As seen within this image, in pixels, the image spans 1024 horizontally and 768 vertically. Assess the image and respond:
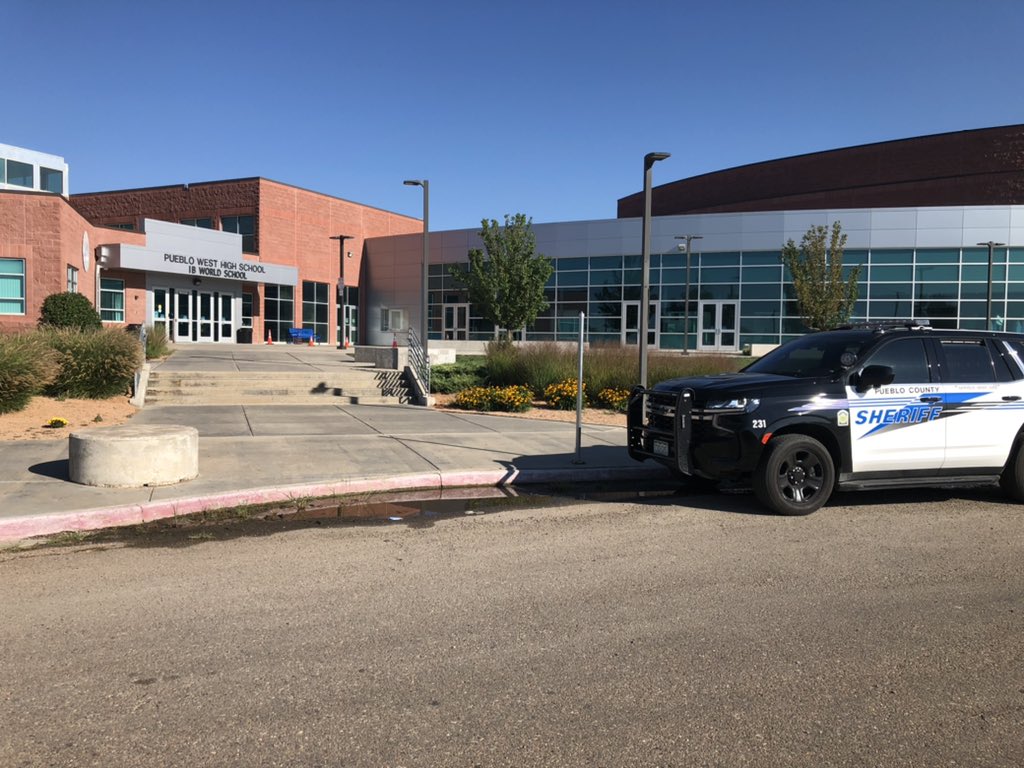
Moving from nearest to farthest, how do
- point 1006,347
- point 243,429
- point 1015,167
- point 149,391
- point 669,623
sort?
point 669,623 < point 1006,347 < point 243,429 < point 149,391 < point 1015,167

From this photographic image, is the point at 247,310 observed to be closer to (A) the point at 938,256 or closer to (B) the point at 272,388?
(B) the point at 272,388

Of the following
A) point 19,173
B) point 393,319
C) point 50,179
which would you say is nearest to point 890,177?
point 393,319

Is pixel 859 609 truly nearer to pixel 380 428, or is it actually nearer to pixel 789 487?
pixel 789 487

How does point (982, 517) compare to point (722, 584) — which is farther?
point (982, 517)

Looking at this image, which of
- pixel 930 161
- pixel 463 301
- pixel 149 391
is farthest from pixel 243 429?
pixel 930 161

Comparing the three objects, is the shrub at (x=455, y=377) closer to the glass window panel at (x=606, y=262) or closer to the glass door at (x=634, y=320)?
the glass door at (x=634, y=320)

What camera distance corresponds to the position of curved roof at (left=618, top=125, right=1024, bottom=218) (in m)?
46.0

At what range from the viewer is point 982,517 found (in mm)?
7734

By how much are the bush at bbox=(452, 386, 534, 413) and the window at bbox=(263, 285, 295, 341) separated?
2897 centimetres

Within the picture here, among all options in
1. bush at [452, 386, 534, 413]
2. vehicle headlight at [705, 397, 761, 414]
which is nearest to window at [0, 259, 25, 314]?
bush at [452, 386, 534, 413]

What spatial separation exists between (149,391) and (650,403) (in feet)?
39.1

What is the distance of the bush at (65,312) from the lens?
2361 centimetres

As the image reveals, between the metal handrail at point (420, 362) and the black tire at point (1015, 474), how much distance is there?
11.9m

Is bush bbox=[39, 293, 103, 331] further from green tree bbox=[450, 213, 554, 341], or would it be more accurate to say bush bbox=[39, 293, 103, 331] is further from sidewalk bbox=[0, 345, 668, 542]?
green tree bbox=[450, 213, 554, 341]
